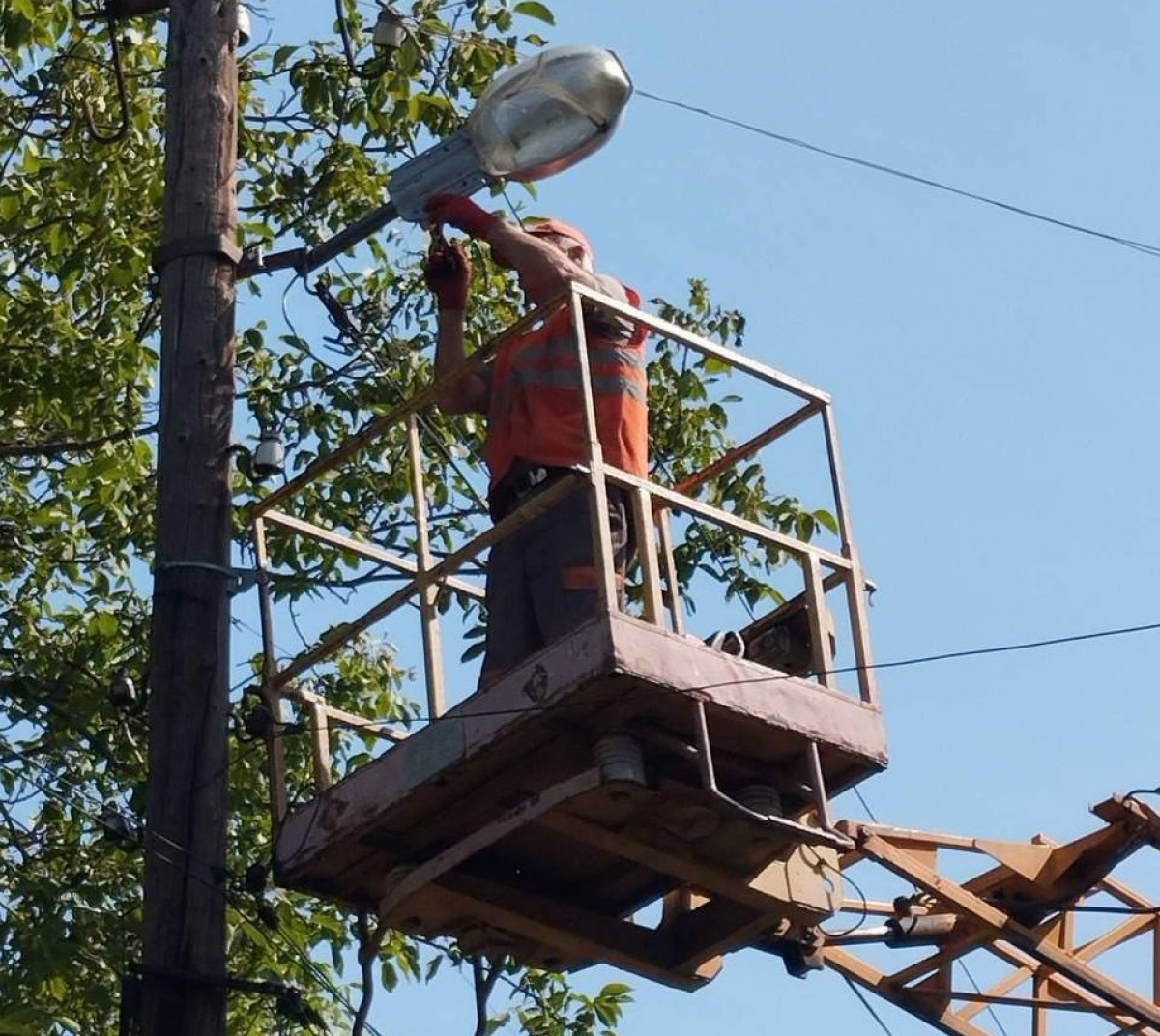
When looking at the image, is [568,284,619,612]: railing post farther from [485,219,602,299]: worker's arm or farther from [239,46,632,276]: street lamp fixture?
[239,46,632,276]: street lamp fixture

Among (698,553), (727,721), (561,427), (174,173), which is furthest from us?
(698,553)

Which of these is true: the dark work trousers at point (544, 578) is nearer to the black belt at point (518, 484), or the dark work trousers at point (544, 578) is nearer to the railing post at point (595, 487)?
the black belt at point (518, 484)

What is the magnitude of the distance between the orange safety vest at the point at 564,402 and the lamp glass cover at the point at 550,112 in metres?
0.72

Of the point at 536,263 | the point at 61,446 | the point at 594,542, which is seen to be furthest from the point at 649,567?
the point at 61,446

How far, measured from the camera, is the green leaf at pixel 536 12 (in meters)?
13.9

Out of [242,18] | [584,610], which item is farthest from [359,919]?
[242,18]

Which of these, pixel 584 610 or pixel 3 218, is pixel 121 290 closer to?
pixel 3 218

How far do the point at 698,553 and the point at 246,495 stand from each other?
7.12 ft

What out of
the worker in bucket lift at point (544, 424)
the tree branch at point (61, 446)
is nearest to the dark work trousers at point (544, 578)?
the worker in bucket lift at point (544, 424)

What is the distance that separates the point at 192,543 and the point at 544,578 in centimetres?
120

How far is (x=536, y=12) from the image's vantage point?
13.9 metres

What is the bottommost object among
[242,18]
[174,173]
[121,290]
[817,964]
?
[817,964]

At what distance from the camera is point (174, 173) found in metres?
10.1

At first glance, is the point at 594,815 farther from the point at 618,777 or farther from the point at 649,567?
the point at 649,567
